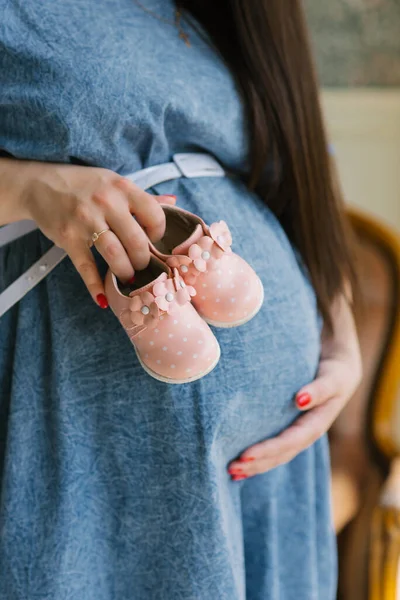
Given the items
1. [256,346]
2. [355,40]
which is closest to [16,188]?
[256,346]

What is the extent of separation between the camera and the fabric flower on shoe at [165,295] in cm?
50

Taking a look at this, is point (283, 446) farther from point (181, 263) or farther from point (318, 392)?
point (181, 263)

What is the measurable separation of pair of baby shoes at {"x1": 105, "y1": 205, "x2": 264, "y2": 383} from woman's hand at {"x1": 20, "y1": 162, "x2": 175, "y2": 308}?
0.05 feet

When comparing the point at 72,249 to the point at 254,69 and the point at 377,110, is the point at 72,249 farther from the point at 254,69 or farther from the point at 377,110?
the point at 377,110

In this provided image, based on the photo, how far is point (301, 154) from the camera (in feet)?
2.52

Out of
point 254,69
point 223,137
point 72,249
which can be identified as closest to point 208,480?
point 72,249

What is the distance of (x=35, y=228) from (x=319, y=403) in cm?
37

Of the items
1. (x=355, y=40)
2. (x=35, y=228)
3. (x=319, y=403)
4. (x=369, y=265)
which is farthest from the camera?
(x=355, y=40)

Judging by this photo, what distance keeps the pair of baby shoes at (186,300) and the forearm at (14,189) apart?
11cm

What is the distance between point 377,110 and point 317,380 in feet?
3.19

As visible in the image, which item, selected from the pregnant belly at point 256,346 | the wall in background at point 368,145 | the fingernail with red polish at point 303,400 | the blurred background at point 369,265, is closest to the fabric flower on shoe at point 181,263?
the pregnant belly at point 256,346

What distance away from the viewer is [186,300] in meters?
0.52

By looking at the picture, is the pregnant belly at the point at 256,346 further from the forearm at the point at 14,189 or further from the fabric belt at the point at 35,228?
the forearm at the point at 14,189

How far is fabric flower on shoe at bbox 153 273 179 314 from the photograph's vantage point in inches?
19.8
